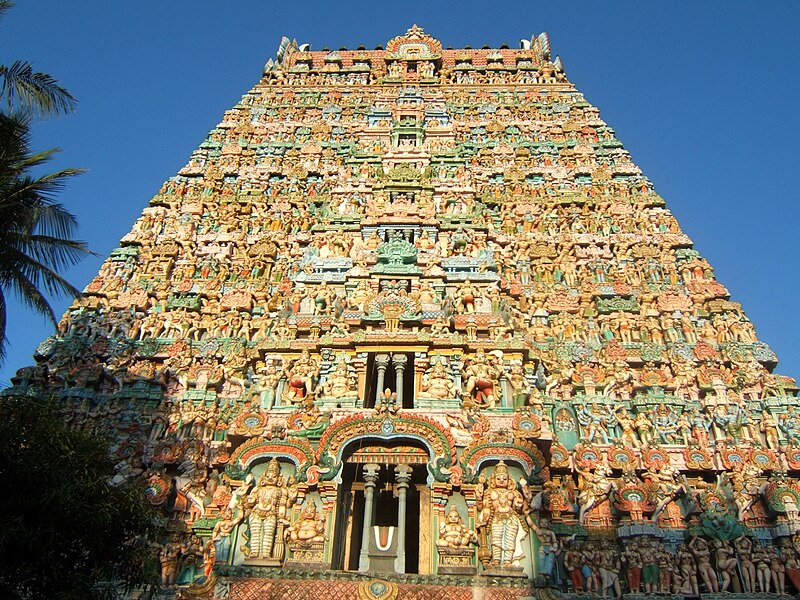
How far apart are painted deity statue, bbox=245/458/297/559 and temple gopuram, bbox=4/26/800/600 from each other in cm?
3

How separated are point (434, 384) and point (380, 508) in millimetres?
2038

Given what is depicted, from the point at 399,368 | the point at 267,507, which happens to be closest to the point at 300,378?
the point at 399,368

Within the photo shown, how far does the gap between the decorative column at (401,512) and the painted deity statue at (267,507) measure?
1421mm

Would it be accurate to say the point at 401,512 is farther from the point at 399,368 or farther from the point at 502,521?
the point at 399,368

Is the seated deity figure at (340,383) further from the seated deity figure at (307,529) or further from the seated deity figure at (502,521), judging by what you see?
the seated deity figure at (502,521)

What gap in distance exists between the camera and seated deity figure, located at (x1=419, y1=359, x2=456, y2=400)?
10.9 m

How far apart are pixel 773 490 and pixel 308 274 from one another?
321 inches

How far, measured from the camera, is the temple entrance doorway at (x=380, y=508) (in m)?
9.33

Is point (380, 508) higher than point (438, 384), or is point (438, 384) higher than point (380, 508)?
point (438, 384)

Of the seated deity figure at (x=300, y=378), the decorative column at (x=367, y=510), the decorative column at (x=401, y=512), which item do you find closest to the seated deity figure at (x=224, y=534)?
the decorative column at (x=367, y=510)

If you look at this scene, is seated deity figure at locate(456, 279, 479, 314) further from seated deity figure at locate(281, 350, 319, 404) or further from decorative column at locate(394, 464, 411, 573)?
decorative column at locate(394, 464, 411, 573)

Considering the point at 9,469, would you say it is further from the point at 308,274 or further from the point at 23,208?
the point at 308,274

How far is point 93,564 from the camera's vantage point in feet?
23.4

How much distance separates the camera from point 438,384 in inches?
431
